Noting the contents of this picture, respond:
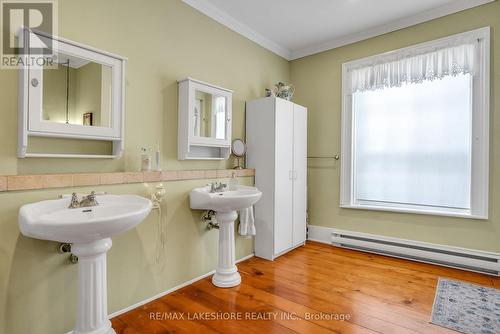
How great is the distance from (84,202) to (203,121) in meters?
1.19

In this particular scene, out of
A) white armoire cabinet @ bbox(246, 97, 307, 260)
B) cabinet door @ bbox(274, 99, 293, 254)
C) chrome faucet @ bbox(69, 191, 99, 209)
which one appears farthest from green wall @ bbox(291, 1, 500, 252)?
chrome faucet @ bbox(69, 191, 99, 209)

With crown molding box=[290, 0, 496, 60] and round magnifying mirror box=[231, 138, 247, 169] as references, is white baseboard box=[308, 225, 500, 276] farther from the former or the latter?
crown molding box=[290, 0, 496, 60]

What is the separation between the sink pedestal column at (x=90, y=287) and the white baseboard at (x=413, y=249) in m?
2.65

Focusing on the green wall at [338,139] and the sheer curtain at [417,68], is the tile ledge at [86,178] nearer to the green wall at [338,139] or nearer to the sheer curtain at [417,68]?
the green wall at [338,139]

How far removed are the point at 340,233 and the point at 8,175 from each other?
10.3ft

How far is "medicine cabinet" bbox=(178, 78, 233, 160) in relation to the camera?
2.24 m

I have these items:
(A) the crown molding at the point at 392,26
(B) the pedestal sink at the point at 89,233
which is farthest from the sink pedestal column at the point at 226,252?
(A) the crown molding at the point at 392,26

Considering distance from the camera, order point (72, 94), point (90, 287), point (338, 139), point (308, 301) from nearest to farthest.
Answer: point (90, 287), point (72, 94), point (308, 301), point (338, 139)

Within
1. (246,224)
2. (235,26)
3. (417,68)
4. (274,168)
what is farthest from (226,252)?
(417,68)

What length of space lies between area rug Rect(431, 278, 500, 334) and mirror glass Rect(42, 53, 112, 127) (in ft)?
8.55

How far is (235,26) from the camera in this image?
286cm

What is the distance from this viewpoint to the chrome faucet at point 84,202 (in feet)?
4.98

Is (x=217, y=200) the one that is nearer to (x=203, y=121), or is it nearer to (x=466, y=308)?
(x=203, y=121)

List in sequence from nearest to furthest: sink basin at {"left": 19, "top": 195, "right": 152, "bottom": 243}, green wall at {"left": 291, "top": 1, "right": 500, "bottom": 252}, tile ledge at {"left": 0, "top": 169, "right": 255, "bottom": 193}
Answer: sink basin at {"left": 19, "top": 195, "right": 152, "bottom": 243}
tile ledge at {"left": 0, "top": 169, "right": 255, "bottom": 193}
green wall at {"left": 291, "top": 1, "right": 500, "bottom": 252}
